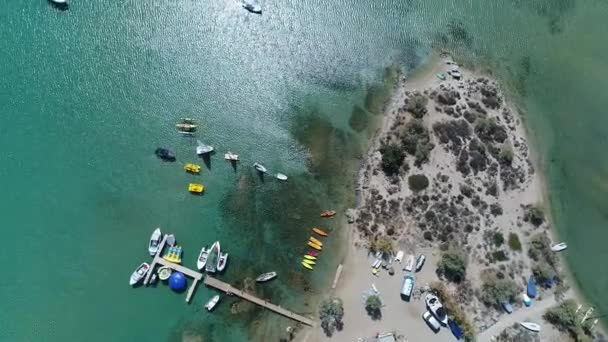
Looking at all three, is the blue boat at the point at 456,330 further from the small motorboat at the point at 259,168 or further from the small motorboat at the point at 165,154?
the small motorboat at the point at 165,154

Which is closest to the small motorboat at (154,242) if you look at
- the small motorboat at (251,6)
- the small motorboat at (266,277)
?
the small motorboat at (266,277)

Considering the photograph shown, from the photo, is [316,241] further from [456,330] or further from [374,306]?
[456,330]

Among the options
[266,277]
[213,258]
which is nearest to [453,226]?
[266,277]

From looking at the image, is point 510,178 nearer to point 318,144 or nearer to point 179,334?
point 318,144

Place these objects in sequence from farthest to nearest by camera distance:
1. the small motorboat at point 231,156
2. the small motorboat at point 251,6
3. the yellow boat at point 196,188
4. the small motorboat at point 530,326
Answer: the small motorboat at point 251,6, the small motorboat at point 231,156, the yellow boat at point 196,188, the small motorboat at point 530,326

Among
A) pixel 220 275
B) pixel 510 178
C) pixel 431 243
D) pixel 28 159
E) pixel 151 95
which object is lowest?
pixel 220 275

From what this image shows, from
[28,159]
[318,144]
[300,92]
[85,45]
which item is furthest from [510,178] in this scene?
[28,159]
